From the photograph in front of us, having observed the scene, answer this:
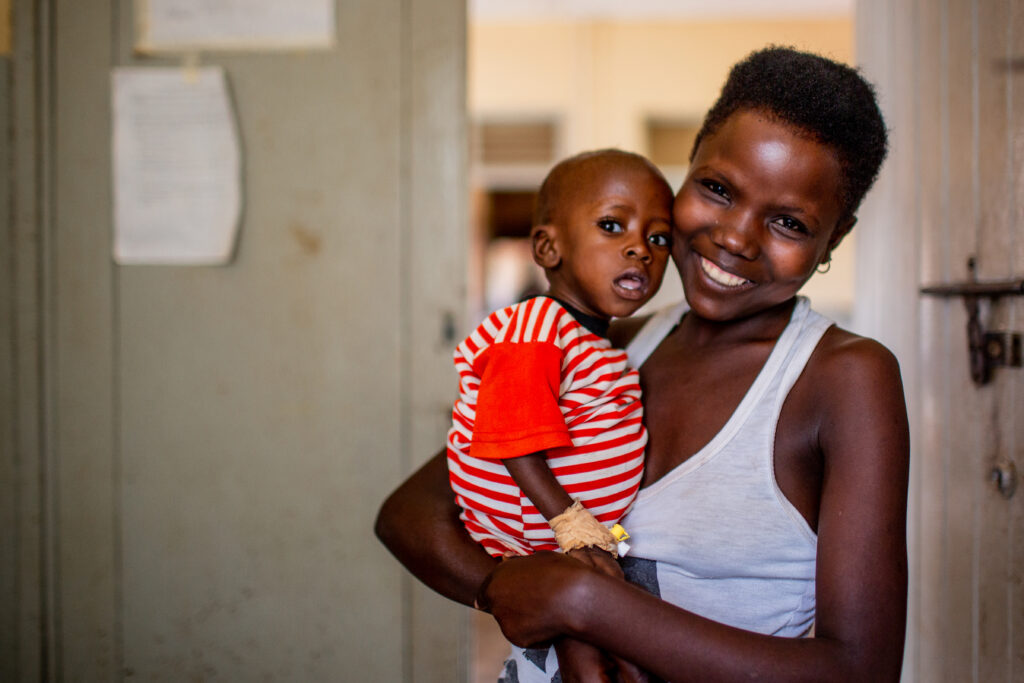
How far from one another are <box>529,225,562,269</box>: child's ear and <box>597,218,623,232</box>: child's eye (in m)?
0.08

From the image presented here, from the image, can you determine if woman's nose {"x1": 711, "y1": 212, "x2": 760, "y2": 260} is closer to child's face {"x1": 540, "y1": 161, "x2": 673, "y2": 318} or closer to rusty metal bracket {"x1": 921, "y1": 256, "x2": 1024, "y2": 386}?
child's face {"x1": 540, "y1": 161, "x2": 673, "y2": 318}

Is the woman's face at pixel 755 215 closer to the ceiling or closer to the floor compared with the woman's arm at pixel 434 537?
closer to the ceiling

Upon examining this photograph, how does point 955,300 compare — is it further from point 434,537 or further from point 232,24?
point 232,24

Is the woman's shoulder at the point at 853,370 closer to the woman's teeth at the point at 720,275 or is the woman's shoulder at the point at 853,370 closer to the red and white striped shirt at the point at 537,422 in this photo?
the woman's teeth at the point at 720,275

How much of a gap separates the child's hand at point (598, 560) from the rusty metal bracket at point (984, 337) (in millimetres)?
713

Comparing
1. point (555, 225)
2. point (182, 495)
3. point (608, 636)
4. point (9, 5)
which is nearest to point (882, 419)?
point (608, 636)

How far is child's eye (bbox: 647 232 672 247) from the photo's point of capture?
1.19m

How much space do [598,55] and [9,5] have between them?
4.28 m

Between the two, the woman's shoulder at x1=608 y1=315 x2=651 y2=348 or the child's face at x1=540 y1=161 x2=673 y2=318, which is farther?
the woman's shoulder at x1=608 y1=315 x2=651 y2=348

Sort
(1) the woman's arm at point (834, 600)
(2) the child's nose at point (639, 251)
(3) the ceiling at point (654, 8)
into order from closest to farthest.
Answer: (1) the woman's arm at point (834, 600), (2) the child's nose at point (639, 251), (3) the ceiling at point (654, 8)

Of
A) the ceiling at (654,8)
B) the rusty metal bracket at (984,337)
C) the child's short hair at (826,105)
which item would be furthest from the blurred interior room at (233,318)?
the ceiling at (654,8)

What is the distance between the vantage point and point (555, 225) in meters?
1.25

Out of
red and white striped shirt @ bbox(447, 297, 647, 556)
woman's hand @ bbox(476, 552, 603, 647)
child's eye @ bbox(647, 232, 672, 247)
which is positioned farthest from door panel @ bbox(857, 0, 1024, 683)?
woman's hand @ bbox(476, 552, 603, 647)

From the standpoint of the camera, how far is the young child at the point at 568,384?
3.24 feet
